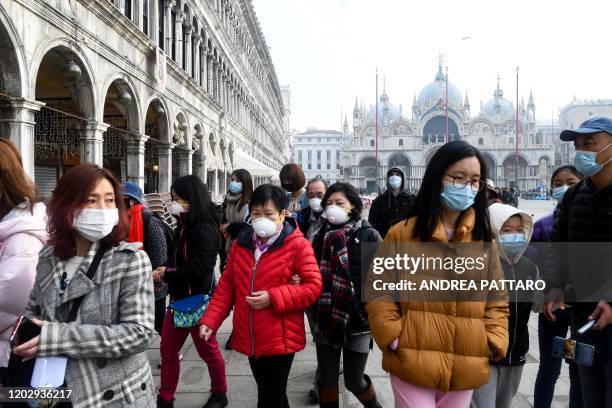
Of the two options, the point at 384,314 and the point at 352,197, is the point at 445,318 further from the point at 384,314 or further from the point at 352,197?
the point at 352,197

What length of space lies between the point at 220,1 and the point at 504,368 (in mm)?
23797

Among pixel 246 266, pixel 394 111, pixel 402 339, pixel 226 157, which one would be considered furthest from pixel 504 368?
pixel 394 111

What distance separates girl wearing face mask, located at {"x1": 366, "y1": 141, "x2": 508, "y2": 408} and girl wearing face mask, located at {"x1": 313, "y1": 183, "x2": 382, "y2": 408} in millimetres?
781

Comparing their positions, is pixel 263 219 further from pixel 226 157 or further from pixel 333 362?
pixel 226 157

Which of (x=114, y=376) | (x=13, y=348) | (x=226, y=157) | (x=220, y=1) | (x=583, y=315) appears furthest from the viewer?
(x=226, y=157)

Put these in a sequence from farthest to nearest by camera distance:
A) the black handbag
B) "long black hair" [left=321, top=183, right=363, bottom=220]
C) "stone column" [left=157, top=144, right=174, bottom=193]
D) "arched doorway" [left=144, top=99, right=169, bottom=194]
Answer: "stone column" [left=157, top=144, right=174, bottom=193]
"arched doorway" [left=144, top=99, right=169, bottom=194]
"long black hair" [left=321, top=183, right=363, bottom=220]
the black handbag

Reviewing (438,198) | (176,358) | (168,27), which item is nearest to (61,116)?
(168,27)

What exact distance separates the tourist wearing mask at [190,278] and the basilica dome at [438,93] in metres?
89.7

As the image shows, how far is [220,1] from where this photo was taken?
22.8m

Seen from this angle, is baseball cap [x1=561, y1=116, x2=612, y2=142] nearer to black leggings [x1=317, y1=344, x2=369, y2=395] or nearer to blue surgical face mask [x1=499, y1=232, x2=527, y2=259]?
blue surgical face mask [x1=499, y1=232, x2=527, y2=259]

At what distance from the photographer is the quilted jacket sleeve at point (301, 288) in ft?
9.15

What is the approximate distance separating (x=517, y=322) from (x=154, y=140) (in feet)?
42.9

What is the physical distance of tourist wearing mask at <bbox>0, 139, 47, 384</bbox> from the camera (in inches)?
91.4

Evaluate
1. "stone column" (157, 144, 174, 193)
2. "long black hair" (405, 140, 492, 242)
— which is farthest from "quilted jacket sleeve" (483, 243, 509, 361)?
"stone column" (157, 144, 174, 193)
